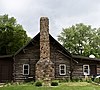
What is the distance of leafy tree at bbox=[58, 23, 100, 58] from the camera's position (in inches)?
2683

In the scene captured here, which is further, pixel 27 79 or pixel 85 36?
pixel 85 36

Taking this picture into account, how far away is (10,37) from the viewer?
2500 inches

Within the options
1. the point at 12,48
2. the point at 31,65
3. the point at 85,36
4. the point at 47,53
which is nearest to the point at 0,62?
the point at 31,65

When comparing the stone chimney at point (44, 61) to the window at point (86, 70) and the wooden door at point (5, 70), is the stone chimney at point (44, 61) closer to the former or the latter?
the wooden door at point (5, 70)

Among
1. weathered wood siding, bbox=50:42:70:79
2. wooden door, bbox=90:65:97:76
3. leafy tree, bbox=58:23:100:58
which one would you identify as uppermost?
leafy tree, bbox=58:23:100:58

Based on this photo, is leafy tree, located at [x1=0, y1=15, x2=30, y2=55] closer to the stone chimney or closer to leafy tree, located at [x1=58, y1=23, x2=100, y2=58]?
leafy tree, located at [x1=58, y1=23, x2=100, y2=58]

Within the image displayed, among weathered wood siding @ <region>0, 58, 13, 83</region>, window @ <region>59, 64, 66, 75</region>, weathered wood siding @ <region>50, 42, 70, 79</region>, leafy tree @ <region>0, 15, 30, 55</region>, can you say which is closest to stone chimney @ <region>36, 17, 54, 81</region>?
weathered wood siding @ <region>50, 42, 70, 79</region>

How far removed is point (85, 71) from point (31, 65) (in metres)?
8.30

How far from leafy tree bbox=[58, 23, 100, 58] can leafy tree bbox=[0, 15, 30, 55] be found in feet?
38.8

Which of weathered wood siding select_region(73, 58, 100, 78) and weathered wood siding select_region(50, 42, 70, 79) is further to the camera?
weathered wood siding select_region(73, 58, 100, 78)

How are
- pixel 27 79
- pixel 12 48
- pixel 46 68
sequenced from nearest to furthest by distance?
pixel 46 68, pixel 27 79, pixel 12 48

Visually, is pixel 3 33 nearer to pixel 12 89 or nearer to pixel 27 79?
pixel 27 79

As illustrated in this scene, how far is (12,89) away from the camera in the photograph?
23.0m

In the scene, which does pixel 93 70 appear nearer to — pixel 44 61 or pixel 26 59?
pixel 26 59
